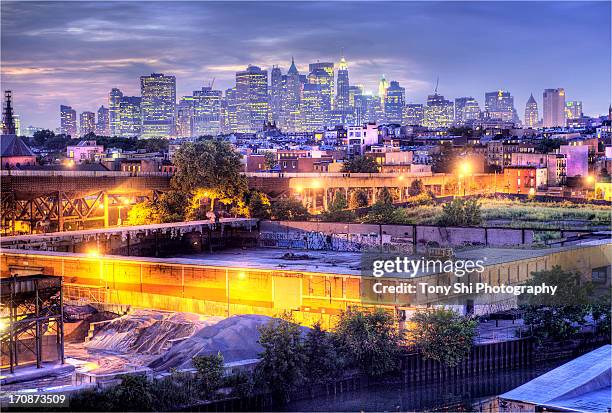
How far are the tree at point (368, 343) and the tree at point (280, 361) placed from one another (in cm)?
111

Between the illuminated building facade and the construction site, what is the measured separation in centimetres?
11810

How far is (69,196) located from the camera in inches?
1302

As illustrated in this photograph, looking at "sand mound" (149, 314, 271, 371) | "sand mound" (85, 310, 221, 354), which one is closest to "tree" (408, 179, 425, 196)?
"sand mound" (85, 310, 221, 354)

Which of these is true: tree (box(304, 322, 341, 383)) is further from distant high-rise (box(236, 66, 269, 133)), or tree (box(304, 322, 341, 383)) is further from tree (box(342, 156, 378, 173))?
distant high-rise (box(236, 66, 269, 133))

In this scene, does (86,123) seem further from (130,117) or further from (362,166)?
(362,166)

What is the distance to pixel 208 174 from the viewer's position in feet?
115

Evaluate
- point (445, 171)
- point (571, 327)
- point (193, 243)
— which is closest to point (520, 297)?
point (571, 327)

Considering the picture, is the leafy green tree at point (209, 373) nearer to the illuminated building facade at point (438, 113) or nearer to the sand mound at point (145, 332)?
the sand mound at point (145, 332)

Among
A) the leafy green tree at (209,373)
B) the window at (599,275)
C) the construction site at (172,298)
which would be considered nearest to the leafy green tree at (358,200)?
the construction site at (172,298)

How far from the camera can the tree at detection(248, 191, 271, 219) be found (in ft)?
116

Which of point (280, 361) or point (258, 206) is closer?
point (280, 361)

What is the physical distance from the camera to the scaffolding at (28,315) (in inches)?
585

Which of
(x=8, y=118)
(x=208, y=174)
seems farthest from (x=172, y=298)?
(x=8, y=118)

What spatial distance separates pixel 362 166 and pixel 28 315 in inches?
1448
